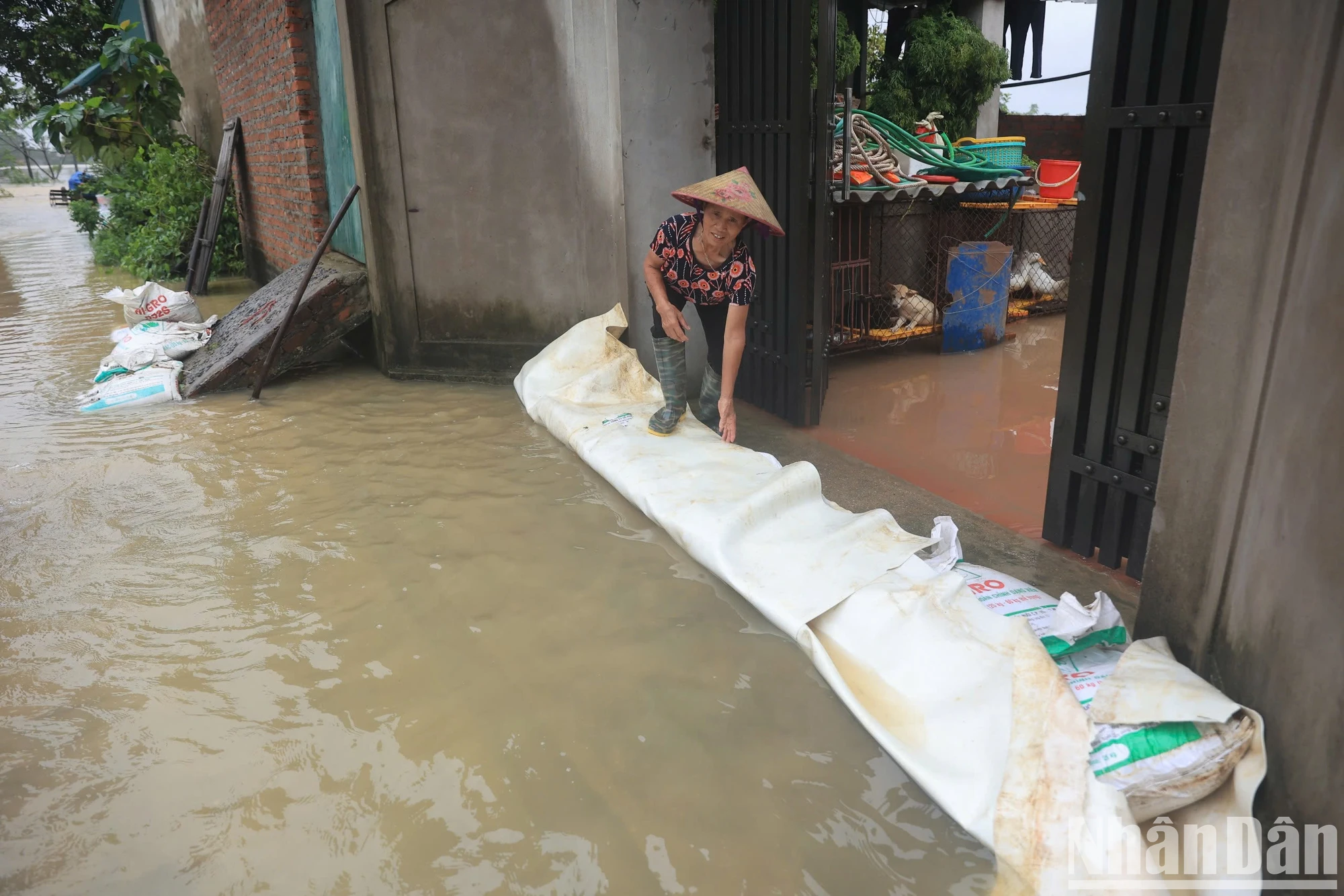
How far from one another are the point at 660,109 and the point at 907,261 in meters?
2.91

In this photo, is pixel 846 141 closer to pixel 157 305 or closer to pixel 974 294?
pixel 974 294

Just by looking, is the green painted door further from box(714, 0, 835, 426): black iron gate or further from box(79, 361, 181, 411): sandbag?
box(714, 0, 835, 426): black iron gate

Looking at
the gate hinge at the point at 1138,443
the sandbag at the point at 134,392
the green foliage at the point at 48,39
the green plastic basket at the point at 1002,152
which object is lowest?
the sandbag at the point at 134,392

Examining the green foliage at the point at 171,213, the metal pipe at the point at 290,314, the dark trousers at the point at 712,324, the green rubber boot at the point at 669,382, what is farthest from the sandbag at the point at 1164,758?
the green foliage at the point at 171,213

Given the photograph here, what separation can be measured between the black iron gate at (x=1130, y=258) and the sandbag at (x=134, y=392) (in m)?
5.03

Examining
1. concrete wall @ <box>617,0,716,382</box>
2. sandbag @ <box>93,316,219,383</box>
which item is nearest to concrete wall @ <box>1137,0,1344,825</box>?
concrete wall @ <box>617,0,716,382</box>

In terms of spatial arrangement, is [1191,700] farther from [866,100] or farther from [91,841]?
[866,100]

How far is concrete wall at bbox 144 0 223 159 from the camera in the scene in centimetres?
1009

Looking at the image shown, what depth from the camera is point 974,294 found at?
6109mm

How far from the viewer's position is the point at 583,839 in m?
1.87

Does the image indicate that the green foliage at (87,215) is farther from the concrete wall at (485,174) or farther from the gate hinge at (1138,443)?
the gate hinge at (1138,443)

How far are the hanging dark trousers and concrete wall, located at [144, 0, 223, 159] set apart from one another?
29.4 ft

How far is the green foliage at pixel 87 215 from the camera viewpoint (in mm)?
14102

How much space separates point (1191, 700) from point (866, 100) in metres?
8.40
